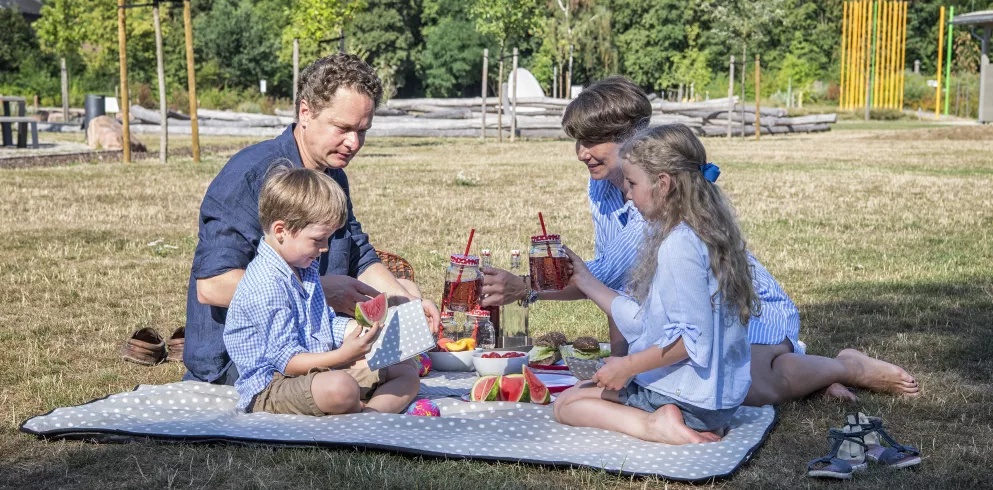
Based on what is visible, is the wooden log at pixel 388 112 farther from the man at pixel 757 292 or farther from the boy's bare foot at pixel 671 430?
the boy's bare foot at pixel 671 430

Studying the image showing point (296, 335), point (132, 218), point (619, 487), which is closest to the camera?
point (619, 487)

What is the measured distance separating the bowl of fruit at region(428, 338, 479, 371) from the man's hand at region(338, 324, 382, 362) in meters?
1.41

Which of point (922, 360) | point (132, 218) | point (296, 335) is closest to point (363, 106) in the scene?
point (296, 335)

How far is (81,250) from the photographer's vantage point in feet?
32.4

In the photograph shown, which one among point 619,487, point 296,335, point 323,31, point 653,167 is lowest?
point 619,487

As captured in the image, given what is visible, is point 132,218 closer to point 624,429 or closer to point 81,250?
point 81,250

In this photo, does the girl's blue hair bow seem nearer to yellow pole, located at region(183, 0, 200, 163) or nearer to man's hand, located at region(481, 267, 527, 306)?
man's hand, located at region(481, 267, 527, 306)

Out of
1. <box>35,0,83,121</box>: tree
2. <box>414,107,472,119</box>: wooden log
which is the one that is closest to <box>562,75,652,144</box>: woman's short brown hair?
<box>414,107,472,119</box>: wooden log

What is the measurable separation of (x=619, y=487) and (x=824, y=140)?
2770 centimetres

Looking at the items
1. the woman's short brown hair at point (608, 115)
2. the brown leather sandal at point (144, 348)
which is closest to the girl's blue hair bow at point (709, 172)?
the woman's short brown hair at point (608, 115)

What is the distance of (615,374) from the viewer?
4.34 metres

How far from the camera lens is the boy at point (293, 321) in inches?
177

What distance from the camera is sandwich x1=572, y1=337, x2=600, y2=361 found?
538cm

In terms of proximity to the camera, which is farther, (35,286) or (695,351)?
(35,286)
